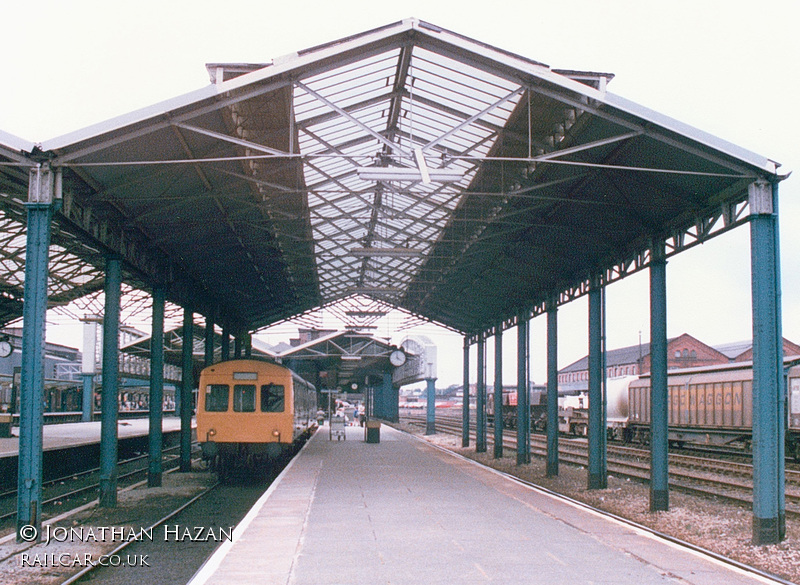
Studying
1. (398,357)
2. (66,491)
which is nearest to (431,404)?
(398,357)

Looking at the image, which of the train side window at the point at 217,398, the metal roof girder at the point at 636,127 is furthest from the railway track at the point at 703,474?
the train side window at the point at 217,398

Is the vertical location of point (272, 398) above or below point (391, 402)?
above

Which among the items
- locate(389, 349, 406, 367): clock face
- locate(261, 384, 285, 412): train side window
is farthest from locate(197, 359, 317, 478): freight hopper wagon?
locate(389, 349, 406, 367): clock face

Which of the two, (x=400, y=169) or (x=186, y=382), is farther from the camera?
(x=186, y=382)

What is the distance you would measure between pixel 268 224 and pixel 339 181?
2629 mm

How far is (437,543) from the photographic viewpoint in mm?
9766

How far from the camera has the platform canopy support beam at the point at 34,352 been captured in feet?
37.0

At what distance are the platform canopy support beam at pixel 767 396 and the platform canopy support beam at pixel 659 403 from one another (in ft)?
9.52

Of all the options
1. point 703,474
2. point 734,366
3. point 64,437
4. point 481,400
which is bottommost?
point 703,474

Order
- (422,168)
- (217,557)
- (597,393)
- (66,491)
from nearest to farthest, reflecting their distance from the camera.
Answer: (217,557) → (422,168) → (597,393) → (66,491)

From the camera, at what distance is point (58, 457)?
21.6 metres

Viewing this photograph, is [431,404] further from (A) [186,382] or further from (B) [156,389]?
(B) [156,389]

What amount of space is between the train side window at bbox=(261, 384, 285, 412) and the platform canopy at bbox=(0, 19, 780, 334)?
12.6 ft

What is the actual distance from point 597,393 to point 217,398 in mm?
9691
